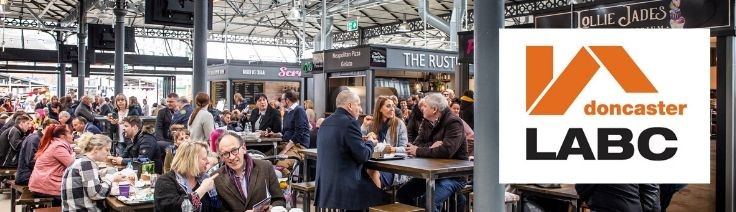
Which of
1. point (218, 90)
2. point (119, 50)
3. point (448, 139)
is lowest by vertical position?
point (448, 139)

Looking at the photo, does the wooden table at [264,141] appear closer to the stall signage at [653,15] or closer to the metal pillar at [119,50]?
the stall signage at [653,15]

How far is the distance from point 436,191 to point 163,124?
3.94 metres

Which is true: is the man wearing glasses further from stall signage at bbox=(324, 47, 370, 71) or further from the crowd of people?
stall signage at bbox=(324, 47, 370, 71)

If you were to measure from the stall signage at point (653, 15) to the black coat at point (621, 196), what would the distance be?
2.32 m

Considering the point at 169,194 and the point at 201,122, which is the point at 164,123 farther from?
the point at 169,194

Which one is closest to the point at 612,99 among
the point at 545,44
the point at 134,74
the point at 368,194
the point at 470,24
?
the point at 545,44

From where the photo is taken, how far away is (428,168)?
156 inches

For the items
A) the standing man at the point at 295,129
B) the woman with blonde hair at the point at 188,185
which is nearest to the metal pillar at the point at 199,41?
the standing man at the point at 295,129

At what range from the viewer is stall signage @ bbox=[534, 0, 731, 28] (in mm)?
4699

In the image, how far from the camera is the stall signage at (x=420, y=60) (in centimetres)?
1010

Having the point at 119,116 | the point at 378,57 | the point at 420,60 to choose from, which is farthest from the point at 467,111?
the point at 119,116

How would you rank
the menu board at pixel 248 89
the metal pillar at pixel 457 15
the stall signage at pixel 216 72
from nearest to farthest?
the metal pillar at pixel 457 15
the stall signage at pixel 216 72
the menu board at pixel 248 89

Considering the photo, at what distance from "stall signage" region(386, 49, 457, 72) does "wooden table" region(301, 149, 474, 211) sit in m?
5.80

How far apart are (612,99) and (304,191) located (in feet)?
11.1
